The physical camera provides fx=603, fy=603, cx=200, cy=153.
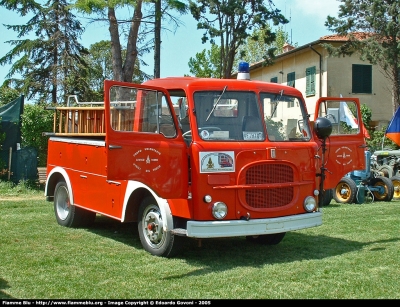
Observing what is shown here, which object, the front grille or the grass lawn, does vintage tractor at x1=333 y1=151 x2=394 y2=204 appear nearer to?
the grass lawn

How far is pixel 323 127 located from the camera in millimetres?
8242

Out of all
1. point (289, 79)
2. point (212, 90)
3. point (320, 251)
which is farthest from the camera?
point (289, 79)

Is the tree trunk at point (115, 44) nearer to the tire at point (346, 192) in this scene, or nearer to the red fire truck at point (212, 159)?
the tire at point (346, 192)

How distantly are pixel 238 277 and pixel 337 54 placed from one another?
71.9 ft

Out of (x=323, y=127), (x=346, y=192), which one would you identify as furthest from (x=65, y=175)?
(x=346, y=192)

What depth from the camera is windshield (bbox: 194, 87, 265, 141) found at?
297 inches

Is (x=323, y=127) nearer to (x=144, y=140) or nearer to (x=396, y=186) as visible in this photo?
(x=144, y=140)

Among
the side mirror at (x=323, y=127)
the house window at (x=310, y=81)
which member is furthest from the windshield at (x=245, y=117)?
the house window at (x=310, y=81)

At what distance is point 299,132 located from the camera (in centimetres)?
840

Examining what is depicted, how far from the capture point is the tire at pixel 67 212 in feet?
33.0

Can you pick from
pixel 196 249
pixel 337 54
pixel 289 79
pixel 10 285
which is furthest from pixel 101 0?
pixel 289 79

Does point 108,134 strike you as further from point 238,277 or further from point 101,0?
point 101,0

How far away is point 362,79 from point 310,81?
100 inches

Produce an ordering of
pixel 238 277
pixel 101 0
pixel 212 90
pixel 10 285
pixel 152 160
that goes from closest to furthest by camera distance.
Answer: pixel 10 285 → pixel 238 277 → pixel 152 160 → pixel 212 90 → pixel 101 0
